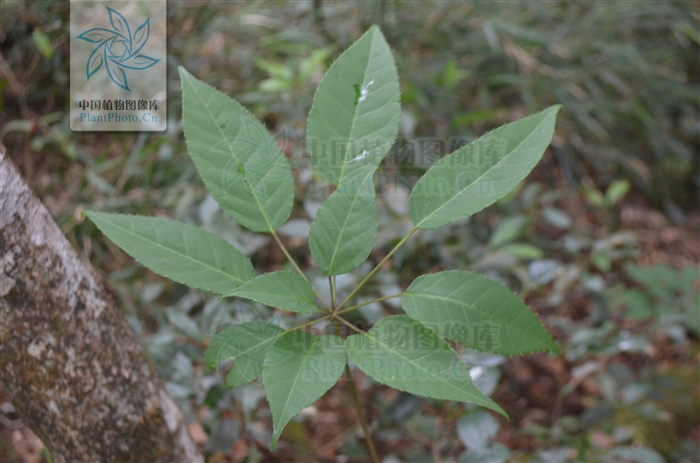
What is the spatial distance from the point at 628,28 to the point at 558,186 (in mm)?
938

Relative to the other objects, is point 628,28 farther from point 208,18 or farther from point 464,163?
point 464,163

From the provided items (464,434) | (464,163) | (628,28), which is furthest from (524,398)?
(628,28)

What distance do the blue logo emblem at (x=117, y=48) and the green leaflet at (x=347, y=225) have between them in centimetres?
113

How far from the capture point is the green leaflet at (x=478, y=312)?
0.54 metres

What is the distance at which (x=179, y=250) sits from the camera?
1.85 ft

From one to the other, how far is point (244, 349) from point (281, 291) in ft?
0.30

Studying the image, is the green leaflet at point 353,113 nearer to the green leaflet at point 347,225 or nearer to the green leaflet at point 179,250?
the green leaflet at point 347,225

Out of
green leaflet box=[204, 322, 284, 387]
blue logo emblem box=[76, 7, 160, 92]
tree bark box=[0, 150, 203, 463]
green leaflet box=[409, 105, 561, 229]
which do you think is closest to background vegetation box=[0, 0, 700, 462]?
blue logo emblem box=[76, 7, 160, 92]

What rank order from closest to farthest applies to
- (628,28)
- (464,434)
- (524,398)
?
(464,434)
(524,398)
(628,28)

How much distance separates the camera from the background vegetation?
4.07 ft

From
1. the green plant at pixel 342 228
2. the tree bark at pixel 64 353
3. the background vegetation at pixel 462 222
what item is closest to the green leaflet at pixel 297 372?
the green plant at pixel 342 228

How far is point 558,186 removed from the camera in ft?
9.32

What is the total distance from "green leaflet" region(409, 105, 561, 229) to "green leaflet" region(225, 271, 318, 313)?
16 centimetres

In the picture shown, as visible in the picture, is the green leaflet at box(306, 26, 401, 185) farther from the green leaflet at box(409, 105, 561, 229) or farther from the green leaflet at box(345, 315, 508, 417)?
the green leaflet at box(345, 315, 508, 417)
